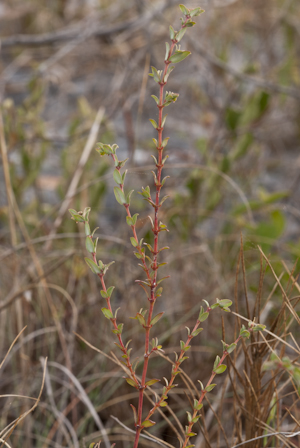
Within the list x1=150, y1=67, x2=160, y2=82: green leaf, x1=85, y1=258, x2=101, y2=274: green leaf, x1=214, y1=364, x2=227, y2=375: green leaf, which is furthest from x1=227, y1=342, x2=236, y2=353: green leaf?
x1=150, y1=67, x2=160, y2=82: green leaf

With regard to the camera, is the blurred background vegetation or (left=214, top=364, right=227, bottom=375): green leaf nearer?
(left=214, top=364, right=227, bottom=375): green leaf

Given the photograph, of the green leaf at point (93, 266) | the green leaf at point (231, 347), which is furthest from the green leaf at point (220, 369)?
the green leaf at point (93, 266)

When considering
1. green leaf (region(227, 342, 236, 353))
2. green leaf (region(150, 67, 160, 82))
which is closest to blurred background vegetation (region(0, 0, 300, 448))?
green leaf (region(227, 342, 236, 353))

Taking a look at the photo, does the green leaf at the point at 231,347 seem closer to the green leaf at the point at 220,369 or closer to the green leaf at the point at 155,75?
the green leaf at the point at 220,369

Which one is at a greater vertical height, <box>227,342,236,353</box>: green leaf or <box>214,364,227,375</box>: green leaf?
<box>227,342,236,353</box>: green leaf

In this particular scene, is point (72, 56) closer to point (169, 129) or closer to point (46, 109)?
point (46, 109)

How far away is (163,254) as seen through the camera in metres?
1.39

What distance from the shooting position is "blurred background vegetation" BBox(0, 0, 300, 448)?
0.79m

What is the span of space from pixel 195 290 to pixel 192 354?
0.64 feet

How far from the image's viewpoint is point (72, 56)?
2621mm

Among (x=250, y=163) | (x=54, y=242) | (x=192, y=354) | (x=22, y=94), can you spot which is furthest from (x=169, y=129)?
(x=192, y=354)

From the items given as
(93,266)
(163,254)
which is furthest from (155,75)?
(163,254)

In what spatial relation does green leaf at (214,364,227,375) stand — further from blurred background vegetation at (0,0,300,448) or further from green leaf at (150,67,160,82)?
green leaf at (150,67,160,82)

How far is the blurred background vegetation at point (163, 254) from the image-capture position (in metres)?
0.79
